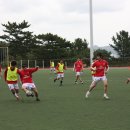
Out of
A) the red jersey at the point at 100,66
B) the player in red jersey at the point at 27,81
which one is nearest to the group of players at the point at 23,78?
the player in red jersey at the point at 27,81

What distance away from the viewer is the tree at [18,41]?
3863 inches

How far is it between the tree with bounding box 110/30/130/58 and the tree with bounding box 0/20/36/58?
67.9 ft

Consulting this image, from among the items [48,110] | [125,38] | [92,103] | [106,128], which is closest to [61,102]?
[92,103]

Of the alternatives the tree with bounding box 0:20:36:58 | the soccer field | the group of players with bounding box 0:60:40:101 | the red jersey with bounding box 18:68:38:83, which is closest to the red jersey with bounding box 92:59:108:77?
the soccer field

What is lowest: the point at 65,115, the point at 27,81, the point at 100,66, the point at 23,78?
the point at 65,115

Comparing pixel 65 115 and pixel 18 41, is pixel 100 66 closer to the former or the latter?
pixel 65 115

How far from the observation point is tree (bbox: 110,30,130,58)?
105562 mm

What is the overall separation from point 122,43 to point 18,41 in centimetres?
2516

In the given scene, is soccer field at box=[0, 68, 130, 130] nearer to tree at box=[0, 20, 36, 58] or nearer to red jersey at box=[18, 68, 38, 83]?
red jersey at box=[18, 68, 38, 83]

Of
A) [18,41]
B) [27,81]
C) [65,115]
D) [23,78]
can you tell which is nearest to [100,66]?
[27,81]

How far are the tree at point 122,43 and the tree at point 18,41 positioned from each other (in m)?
20.7

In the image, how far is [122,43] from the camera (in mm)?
108688

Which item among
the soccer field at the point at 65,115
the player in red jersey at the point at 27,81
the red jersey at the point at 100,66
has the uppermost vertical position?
the red jersey at the point at 100,66

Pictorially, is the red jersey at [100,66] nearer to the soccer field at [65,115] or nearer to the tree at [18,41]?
the soccer field at [65,115]
